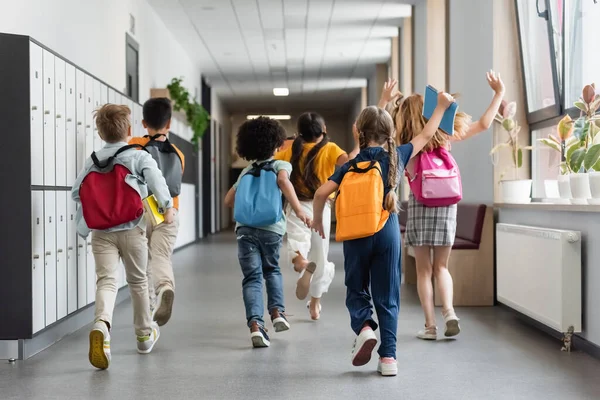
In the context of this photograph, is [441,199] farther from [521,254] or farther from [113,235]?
[113,235]

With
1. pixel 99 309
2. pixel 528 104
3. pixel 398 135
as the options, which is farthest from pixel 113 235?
pixel 528 104

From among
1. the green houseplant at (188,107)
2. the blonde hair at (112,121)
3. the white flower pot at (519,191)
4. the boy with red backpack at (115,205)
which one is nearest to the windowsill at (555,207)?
the white flower pot at (519,191)

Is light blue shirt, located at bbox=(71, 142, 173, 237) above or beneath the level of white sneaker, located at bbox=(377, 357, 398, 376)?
above

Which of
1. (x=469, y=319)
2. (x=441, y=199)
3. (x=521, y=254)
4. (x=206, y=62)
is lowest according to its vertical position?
(x=469, y=319)

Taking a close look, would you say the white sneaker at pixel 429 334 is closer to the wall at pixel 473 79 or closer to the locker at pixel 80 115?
the wall at pixel 473 79

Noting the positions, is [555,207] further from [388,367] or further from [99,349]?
[99,349]

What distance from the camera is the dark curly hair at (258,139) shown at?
422cm

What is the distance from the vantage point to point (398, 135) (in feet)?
14.1

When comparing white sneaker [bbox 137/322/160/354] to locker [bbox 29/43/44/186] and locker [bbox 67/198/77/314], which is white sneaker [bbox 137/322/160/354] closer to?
locker [bbox 67/198/77/314]

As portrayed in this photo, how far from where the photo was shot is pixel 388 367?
3402 millimetres

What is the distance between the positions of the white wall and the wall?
3.34 meters

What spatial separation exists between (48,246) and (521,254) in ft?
9.11

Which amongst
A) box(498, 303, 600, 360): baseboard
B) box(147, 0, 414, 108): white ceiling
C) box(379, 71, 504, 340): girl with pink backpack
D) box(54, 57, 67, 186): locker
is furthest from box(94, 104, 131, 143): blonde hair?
box(147, 0, 414, 108): white ceiling

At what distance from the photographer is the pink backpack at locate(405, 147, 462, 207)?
4.17m
